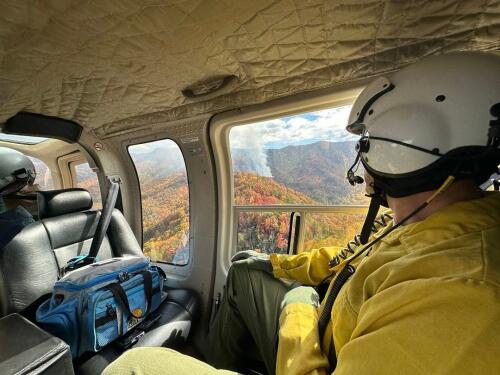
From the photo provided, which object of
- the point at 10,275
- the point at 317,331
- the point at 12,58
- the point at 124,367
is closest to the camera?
the point at 124,367

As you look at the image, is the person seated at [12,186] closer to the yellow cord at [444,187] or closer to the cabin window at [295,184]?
the cabin window at [295,184]

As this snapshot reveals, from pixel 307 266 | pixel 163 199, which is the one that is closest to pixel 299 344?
pixel 307 266

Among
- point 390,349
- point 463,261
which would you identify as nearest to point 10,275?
point 390,349

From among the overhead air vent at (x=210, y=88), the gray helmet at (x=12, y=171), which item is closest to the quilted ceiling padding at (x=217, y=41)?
the overhead air vent at (x=210, y=88)

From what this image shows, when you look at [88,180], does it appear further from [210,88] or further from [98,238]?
[210,88]

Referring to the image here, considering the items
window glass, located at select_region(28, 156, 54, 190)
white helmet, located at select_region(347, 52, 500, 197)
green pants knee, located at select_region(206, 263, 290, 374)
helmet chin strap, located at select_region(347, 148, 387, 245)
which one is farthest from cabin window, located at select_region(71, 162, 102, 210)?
white helmet, located at select_region(347, 52, 500, 197)

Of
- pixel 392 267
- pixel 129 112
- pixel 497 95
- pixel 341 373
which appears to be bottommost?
pixel 341 373

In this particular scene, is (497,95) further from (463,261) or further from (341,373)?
(341,373)
